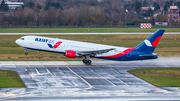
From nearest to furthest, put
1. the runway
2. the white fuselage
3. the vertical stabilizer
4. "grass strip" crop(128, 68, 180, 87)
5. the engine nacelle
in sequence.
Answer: the runway
"grass strip" crop(128, 68, 180, 87)
the engine nacelle
the vertical stabilizer
the white fuselage

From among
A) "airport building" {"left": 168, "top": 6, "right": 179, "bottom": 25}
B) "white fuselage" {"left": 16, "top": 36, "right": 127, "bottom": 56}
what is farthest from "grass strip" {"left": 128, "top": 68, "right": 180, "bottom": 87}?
"airport building" {"left": 168, "top": 6, "right": 179, "bottom": 25}

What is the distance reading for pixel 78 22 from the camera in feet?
557

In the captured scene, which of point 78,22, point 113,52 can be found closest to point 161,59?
point 113,52

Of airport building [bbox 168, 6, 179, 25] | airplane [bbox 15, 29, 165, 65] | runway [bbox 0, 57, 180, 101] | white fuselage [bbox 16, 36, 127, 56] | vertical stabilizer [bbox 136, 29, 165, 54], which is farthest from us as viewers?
airport building [bbox 168, 6, 179, 25]

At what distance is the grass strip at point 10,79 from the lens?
3362 centimetres

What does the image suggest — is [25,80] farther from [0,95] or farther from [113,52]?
[113,52]

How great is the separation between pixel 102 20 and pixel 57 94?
146 m

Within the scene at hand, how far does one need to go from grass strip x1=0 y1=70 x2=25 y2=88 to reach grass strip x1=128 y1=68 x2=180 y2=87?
17601mm

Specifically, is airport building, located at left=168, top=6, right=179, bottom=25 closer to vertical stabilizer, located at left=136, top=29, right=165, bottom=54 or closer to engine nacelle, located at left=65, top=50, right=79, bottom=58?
→ vertical stabilizer, located at left=136, top=29, right=165, bottom=54

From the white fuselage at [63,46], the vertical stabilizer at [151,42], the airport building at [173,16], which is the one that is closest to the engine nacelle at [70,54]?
the white fuselage at [63,46]

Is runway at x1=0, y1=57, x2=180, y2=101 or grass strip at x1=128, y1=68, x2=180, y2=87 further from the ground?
runway at x1=0, y1=57, x2=180, y2=101

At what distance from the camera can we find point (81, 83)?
116 feet

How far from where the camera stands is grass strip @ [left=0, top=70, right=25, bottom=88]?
33.6 m

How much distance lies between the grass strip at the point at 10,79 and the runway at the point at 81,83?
80cm
